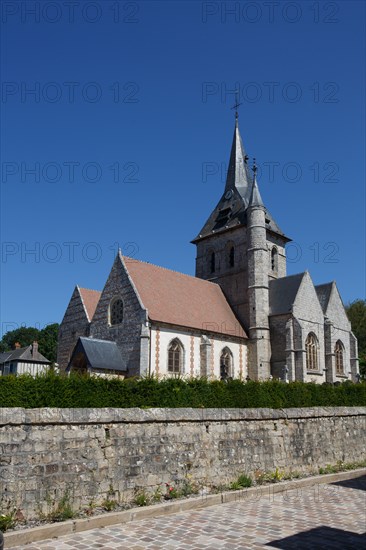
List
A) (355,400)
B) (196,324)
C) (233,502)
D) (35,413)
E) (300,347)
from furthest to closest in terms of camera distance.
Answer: (300,347) < (196,324) < (355,400) < (233,502) < (35,413)

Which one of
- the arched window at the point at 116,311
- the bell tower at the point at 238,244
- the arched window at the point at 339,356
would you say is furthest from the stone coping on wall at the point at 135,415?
the arched window at the point at 339,356

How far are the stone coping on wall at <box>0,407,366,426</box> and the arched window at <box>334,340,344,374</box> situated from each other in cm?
2288

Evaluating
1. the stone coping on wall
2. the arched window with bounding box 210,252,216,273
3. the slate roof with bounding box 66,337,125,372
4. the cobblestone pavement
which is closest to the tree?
the arched window with bounding box 210,252,216,273

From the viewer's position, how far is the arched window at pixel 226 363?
100ft

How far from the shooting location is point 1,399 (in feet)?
26.6

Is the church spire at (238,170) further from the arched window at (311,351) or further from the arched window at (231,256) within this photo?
the arched window at (311,351)

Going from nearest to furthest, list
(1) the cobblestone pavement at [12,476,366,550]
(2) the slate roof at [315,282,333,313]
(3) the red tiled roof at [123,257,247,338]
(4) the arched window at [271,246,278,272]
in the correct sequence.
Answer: (1) the cobblestone pavement at [12,476,366,550], (3) the red tiled roof at [123,257,247,338], (2) the slate roof at [315,282,333,313], (4) the arched window at [271,246,278,272]

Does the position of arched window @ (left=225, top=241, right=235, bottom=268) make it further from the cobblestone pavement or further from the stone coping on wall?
the cobblestone pavement

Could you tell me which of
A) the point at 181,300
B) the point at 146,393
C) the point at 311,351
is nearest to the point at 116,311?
the point at 181,300

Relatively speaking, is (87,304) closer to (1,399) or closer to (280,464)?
(280,464)

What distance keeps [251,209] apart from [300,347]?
36.5 feet

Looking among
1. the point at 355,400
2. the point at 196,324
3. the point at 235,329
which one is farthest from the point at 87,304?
the point at 355,400

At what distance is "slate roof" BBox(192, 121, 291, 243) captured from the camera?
38.8 m

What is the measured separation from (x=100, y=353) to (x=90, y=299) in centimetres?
789
